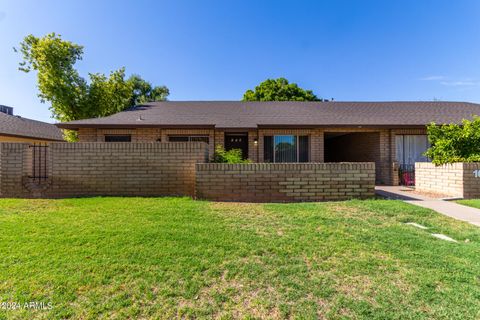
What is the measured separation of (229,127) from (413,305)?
9597 mm

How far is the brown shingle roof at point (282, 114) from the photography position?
11266 mm

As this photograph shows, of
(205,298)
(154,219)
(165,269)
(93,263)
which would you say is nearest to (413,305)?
(205,298)

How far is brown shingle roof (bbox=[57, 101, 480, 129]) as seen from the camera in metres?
11.3

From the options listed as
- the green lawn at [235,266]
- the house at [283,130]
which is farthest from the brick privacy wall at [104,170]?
the house at [283,130]

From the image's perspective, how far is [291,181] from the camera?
258 inches

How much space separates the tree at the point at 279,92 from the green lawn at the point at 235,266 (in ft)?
76.5

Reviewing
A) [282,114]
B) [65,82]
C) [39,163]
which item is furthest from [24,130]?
[282,114]

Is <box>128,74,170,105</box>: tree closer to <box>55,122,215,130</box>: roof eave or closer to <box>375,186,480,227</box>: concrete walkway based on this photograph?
<box>55,122,215,130</box>: roof eave

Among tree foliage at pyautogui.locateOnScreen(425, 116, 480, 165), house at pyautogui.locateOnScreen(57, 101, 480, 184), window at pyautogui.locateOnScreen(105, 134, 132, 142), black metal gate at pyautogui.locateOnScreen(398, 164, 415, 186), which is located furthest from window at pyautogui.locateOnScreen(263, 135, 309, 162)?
window at pyautogui.locateOnScreen(105, 134, 132, 142)

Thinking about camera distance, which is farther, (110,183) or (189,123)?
(189,123)

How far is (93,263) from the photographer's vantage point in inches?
115


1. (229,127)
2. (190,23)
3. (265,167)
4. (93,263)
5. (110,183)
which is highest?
(190,23)

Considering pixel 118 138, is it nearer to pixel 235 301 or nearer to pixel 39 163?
pixel 39 163

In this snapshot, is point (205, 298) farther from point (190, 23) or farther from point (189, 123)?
point (190, 23)
